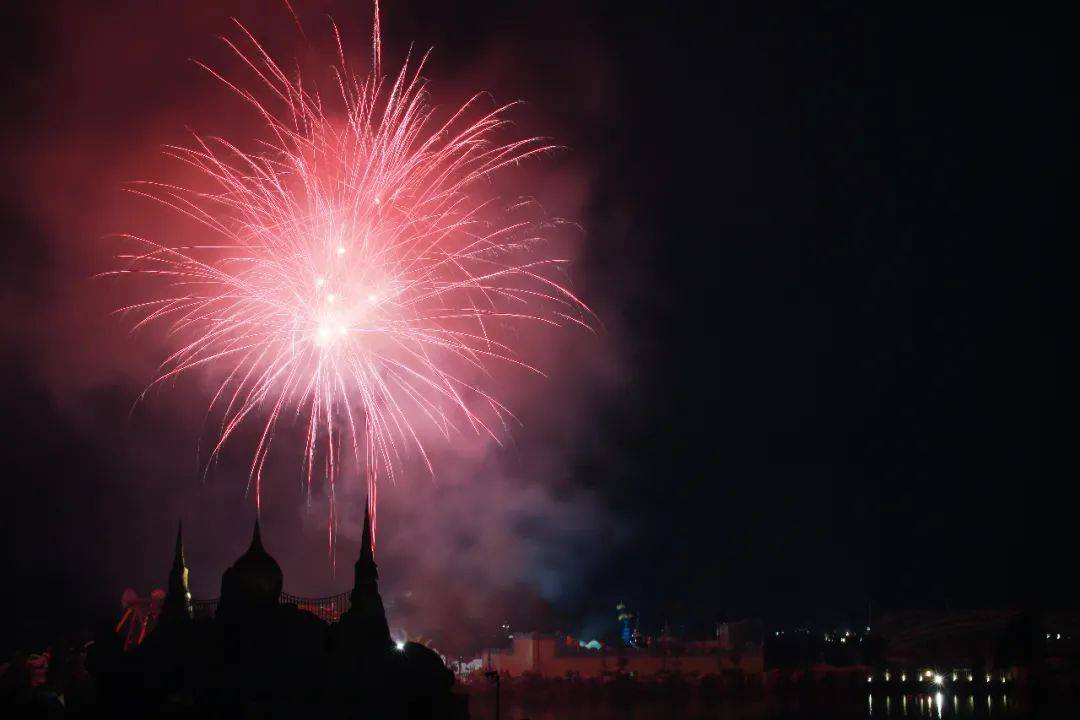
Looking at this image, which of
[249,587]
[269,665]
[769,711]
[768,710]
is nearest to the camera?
[269,665]

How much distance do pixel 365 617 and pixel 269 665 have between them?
7.50ft

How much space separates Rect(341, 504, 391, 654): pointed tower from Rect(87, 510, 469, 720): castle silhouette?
0.9 inches

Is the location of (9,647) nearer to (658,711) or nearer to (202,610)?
(202,610)

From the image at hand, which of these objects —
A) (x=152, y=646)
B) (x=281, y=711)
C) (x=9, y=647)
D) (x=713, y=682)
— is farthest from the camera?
(x=713, y=682)

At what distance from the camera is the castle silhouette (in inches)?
843

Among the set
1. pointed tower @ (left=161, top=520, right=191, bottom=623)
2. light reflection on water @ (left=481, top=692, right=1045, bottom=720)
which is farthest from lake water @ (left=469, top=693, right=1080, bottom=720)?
pointed tower @ (left=161, top=520, right=191, bottom=623)

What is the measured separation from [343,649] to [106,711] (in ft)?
18.1

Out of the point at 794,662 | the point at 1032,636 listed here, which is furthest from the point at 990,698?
the point at 794,662

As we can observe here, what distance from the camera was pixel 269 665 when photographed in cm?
2166

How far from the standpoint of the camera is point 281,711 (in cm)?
2119

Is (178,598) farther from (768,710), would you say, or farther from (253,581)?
(768,710)

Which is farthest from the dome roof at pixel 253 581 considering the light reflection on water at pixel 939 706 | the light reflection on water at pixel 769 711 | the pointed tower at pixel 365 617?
the light reflection on water at pixel 939 706

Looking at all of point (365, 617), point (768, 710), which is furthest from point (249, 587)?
point (768, 710)

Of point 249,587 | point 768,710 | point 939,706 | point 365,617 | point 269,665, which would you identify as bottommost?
point 939,706
